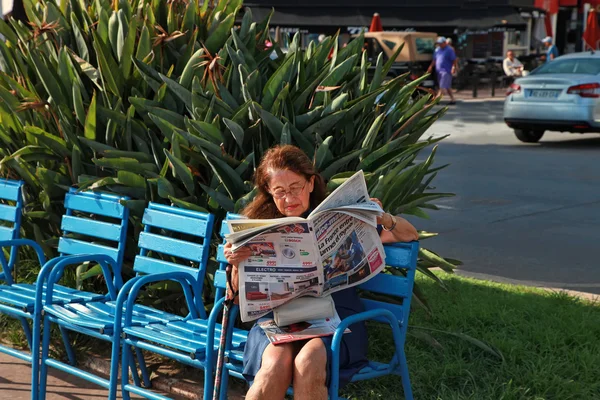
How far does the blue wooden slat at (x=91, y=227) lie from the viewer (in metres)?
5.39

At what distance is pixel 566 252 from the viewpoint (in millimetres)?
8805

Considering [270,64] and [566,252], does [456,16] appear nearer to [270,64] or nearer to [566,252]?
[566,252]

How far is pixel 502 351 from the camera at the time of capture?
17.2 feet

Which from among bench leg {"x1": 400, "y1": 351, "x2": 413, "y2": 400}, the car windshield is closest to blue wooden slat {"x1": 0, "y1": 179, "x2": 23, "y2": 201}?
bench leg {"x1": 400, "y1": 351, "x2": 413, "y2": 400}

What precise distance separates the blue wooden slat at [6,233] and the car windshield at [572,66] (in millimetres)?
13710

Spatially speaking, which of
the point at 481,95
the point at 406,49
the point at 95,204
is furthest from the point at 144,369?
the point at 481,95

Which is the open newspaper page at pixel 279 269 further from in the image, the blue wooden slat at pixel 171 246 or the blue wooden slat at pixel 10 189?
the blue wooden slat at pixel 10 189

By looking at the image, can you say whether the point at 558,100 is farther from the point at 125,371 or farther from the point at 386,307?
the point at 125,371

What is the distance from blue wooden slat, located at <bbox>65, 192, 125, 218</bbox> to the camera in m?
5.41

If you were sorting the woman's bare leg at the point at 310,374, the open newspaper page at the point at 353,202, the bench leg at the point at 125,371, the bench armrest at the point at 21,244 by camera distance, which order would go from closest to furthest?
the woman's bare leg at the point at 310,374, the open newspaper page at the point at 353,202, the bench leg at the point at 125,371, the bench armrest at the point at 21,244

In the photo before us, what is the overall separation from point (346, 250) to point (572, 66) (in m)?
15.4

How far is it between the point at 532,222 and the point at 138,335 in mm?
6612

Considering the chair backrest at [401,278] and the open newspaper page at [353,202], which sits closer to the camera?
the open newspaper page at [353,202]

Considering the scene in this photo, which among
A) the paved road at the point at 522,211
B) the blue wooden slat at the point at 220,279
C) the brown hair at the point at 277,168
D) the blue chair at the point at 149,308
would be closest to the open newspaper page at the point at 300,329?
the blue chair at the point at 149,308
